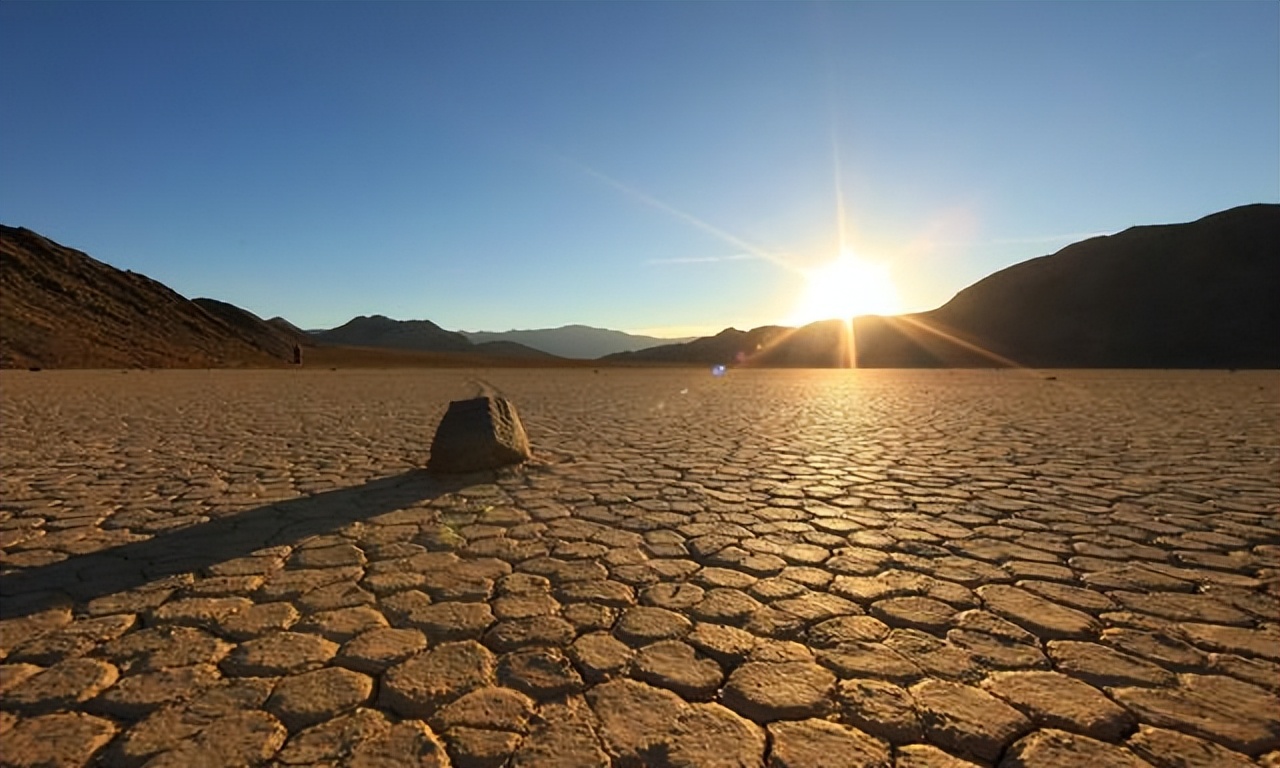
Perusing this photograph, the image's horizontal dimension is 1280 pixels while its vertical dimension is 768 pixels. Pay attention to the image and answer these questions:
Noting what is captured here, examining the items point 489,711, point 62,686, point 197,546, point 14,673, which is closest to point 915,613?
point 489,711

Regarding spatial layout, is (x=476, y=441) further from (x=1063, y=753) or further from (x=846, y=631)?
(x=1063, y=753)

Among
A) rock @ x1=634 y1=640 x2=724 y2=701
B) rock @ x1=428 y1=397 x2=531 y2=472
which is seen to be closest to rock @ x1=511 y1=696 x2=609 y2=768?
rock @ x1=634 y1=640 x2=724 y2=701

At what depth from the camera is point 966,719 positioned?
1683 millimetres

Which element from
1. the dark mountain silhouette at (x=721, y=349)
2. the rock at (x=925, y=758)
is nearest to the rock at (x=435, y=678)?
the rock at (x=925, y=758)

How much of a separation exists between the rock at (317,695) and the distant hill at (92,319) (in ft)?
109

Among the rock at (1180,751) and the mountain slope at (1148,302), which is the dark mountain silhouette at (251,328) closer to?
the rock at (1180,751)

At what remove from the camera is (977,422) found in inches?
336

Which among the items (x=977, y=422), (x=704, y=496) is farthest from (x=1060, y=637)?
(x=977, y=422)

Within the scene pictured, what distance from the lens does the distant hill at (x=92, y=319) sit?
27.0 metres

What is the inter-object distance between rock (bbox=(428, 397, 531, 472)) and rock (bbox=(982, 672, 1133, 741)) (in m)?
4.04

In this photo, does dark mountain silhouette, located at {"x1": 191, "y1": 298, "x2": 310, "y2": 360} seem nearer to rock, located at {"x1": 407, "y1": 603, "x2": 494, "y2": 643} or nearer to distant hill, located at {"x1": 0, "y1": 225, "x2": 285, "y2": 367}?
distant hill, located at {"x1": 0, "y1": 225, "x2": 285, "y2": 367}

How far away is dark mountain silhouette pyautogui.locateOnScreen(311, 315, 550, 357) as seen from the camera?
101975 millimetres

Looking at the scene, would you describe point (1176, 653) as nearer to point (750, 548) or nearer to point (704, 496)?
point (750, 548)

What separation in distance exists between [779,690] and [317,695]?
54.7 inches
